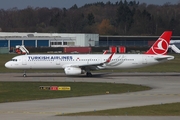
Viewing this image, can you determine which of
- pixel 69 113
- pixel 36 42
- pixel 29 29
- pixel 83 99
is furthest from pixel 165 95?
pixel 29 29

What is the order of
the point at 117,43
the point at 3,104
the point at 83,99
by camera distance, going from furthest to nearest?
1. the point at 117,43
2. the point at 83,99
3. the point at 3,104

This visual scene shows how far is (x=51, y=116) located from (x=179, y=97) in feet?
42.8

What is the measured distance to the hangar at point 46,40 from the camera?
140 metres

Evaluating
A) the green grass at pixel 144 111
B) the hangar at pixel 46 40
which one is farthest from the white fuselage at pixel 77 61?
the hangar at pixel 46 40

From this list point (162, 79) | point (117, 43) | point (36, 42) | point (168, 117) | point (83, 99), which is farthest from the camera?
point (117, 43)

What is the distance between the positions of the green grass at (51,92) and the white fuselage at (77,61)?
9.38m

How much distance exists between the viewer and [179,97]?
1481 inches

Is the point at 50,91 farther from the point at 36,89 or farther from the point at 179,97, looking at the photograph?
the point at 179,97

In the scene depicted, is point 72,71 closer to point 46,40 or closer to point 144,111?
point 144,111

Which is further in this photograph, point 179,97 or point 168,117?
point 179,97

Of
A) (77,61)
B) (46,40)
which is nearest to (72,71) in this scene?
(77,61)

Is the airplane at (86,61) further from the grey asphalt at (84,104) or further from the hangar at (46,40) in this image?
the hangar at (46,40)

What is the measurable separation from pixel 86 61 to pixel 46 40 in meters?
84.0

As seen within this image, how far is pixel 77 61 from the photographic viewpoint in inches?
2299
